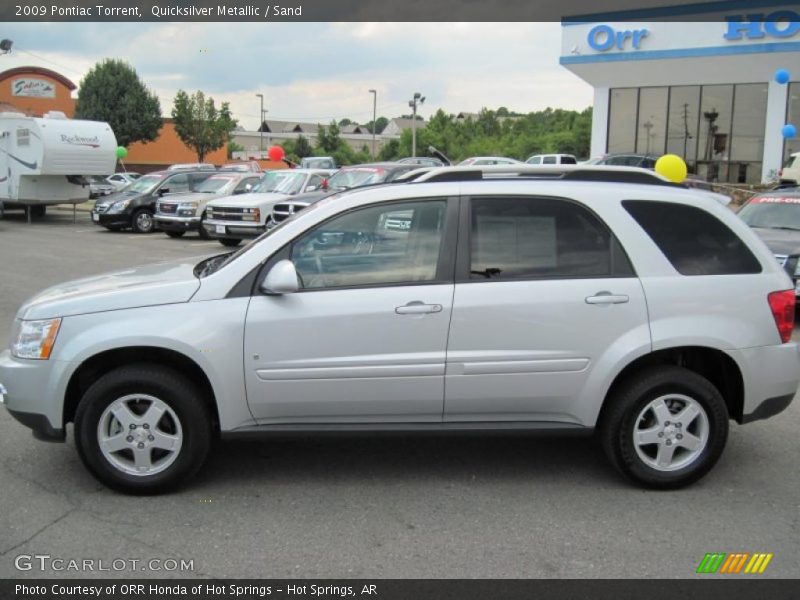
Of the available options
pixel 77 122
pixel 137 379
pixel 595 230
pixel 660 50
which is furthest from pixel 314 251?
pixel 660 50

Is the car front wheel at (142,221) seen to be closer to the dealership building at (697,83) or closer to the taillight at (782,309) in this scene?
the taillight at (782,309)

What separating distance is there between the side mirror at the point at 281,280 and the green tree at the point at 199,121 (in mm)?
52778

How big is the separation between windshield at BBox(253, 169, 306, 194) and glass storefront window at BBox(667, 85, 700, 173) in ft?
67.9

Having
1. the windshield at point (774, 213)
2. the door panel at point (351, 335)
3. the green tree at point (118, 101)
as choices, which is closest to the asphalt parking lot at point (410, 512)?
the door panel at point (351, 335)

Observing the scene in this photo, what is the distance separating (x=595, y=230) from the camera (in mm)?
4293

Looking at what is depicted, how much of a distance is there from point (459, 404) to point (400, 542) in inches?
33.9

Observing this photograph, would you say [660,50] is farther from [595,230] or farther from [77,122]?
[595,230]

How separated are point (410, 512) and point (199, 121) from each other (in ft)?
176

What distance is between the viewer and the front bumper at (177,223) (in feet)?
60.8

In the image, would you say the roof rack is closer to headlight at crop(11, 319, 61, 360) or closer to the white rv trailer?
headlight at crop(11, 319, 61, 360)

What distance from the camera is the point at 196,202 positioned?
18.6 m

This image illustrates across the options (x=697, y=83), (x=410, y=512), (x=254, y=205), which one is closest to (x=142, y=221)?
(x=254, y=205)

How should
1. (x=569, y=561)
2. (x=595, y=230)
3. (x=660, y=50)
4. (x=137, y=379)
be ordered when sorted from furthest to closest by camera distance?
(x=660, y=50) → (x=595, y=230) → (x=137, y=379) → (x=569, y=561)

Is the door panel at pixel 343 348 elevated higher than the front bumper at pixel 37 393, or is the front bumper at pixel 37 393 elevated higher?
the door panel at pixel 343 348
